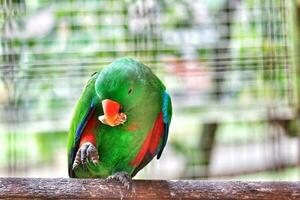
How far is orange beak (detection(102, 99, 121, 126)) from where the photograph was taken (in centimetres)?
114

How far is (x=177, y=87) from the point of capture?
76.6 inches

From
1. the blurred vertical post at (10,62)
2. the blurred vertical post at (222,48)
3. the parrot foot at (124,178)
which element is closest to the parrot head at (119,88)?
the parrot foot at (124,178)

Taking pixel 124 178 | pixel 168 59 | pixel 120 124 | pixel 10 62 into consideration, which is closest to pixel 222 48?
pixel 168 59

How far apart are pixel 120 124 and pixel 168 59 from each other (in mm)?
717

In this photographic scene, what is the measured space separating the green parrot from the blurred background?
57 centimetres

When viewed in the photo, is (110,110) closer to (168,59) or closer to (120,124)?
(120,124)

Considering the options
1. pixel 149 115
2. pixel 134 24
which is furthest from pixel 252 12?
pixel 149 115

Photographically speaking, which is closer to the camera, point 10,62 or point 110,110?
point 110,110

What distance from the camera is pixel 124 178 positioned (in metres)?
1.13

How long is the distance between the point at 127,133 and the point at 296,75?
83cm

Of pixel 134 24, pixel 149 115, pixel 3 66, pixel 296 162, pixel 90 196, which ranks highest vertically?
pixel 134 24

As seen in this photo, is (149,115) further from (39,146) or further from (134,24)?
(39,146)

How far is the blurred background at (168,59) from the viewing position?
1.85 m

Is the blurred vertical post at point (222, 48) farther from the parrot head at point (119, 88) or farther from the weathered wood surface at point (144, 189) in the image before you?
the weathered wood surface at point (144, 189)
